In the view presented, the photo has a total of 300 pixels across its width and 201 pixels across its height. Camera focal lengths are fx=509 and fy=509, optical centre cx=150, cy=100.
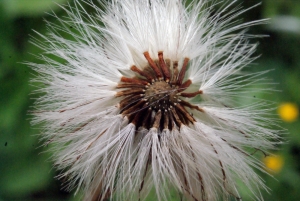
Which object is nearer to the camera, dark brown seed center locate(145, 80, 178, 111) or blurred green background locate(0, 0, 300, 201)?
dark brown seed center locate(145, 80, 178, 111)

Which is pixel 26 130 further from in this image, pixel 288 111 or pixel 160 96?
pixel 288 111

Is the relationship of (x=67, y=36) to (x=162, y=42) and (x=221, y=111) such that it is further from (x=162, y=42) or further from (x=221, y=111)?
(x=221, y=111)

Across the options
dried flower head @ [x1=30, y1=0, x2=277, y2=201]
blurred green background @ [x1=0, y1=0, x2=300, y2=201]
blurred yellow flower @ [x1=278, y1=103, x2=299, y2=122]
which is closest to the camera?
dried flower head @ [x1=30, y1=0, x2=277, y2=201]

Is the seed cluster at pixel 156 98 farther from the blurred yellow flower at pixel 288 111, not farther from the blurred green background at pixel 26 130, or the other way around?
the blurred yellow flower at pixel 288 111

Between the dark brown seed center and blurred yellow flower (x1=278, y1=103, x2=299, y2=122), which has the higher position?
the dark brown seed center

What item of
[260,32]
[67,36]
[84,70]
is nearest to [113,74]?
[84,70]

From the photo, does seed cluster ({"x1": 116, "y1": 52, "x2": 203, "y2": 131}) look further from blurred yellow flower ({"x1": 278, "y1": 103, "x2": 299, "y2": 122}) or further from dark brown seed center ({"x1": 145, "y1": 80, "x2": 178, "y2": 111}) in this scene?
blurred yellow flower ({"x1": 278, "y1": 103, "x2": 299, "y2": 122})

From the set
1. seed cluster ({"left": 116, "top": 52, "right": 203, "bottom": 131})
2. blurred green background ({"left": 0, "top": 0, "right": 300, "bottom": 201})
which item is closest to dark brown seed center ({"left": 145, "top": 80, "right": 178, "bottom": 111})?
A: seed cluster ({"left": 116, "top": 52, "right": 203, "bottom": 131})
